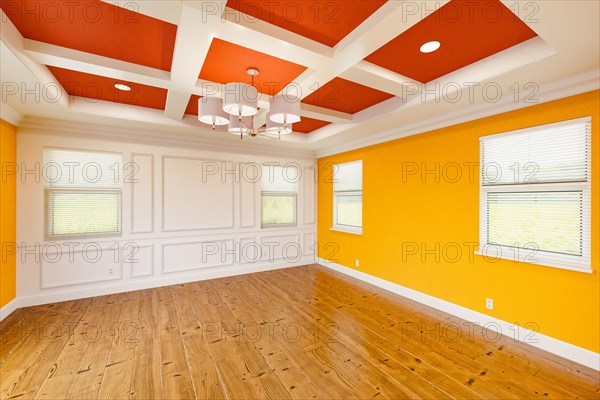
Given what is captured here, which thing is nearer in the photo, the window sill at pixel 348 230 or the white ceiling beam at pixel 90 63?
the white ceiling beam at pixel 90 63

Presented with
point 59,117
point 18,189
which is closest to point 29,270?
point 18,189

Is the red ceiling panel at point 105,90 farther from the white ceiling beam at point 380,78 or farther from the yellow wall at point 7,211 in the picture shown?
the white ceiling beam at point 380,78

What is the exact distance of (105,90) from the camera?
318 cm

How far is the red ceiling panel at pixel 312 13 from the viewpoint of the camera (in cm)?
175

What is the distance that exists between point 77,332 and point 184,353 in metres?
1.39

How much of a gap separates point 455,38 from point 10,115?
16.3 ft

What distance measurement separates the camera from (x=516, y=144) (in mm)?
2779

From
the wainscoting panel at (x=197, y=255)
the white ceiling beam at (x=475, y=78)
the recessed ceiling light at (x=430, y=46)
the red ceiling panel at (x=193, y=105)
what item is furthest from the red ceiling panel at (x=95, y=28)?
the wainscoting panel at (x=197, y=255)

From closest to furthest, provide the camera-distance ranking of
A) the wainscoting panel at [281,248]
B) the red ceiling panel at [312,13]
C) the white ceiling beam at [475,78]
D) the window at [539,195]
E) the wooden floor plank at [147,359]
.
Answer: the red ceiling panel at [312,13] < the wooden floor plank at [147,359] < the white ceiling beam at [475,78] < the window at [539,195] < the wainscoting panel at [281,248]

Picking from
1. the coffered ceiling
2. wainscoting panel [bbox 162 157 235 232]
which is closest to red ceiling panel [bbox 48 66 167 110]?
the coffered ceiling

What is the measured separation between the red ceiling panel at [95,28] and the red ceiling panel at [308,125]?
2402mm

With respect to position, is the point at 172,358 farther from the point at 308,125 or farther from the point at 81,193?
the point at 308,125

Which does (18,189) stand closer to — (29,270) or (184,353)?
(29,270)

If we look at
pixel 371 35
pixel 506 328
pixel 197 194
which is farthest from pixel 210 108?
pixel 506 328
